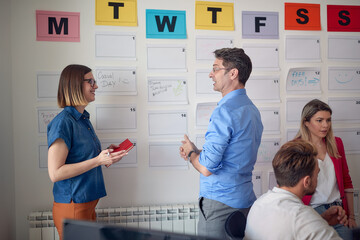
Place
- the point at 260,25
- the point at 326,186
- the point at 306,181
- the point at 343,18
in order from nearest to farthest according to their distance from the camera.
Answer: the point at 306,181 < the point at 326,186 < the point at 260,25 < the point at 343,18

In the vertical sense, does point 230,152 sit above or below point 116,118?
below

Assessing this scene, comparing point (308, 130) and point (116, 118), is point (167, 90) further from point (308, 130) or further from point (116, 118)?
point (308, 130)

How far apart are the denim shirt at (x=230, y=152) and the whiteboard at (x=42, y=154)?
4.24ft

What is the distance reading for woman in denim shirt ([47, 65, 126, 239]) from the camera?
169 cm

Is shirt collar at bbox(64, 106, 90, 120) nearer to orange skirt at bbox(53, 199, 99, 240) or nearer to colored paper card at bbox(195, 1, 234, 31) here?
orange skirt at bbox(53, 199, 99, 240)

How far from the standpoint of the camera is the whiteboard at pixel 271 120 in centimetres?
253

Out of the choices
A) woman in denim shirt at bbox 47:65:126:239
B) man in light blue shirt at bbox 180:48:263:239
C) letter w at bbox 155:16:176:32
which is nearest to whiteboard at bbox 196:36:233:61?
letter w at bbox 155:16:176:32

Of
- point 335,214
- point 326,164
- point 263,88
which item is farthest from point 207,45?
point 335,214

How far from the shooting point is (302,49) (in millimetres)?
2557

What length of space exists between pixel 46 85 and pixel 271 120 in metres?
1.83

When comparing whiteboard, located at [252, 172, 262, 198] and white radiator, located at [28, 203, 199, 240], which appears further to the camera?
whiteboard, located at [252, 172, 262, 198]

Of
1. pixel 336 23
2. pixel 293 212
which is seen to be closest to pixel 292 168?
pixel 293 212

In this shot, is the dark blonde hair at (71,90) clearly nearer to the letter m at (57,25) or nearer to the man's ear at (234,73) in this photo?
the letter m at (57,25)

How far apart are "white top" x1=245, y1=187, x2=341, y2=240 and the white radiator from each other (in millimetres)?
1085
